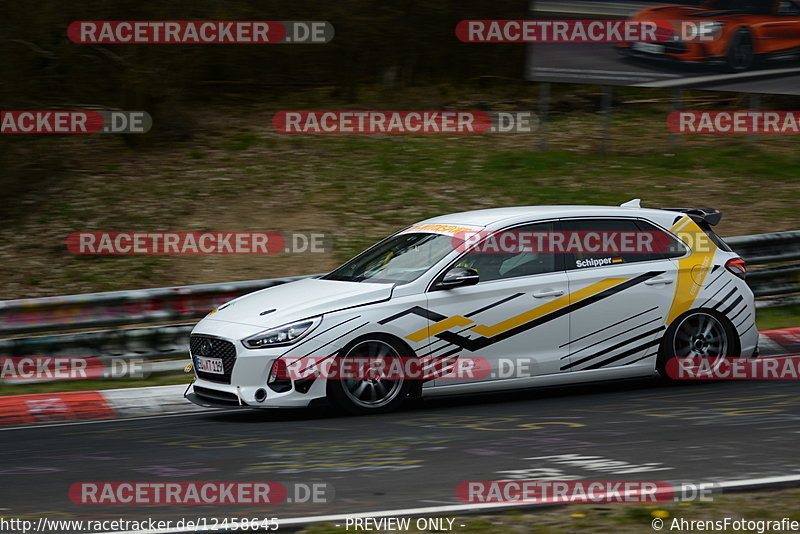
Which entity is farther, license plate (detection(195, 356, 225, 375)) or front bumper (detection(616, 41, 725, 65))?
front bumper (detection(616, 41, 725, 65))

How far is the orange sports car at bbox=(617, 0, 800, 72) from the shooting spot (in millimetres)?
18250

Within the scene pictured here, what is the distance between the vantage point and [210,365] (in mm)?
8969

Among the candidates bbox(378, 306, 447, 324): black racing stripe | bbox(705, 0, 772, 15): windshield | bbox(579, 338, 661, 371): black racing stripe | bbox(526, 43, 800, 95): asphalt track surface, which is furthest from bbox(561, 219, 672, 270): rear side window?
bbox(705, 0, 772, 15): windshield

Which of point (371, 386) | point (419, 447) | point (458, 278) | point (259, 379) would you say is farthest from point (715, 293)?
point (259, 379)

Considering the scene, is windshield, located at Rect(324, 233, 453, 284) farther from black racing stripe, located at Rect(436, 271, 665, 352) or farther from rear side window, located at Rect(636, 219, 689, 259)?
rear side window, located at Rect(636, 219, 689, 259)

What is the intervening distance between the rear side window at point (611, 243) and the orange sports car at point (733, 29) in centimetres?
944

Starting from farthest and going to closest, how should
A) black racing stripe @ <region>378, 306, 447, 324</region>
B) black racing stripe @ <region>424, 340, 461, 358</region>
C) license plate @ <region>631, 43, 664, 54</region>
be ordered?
license plate @ <region>631, 43, 664, 54</region>, black racing stripe @ <region>424, 340, 461, 358</region>, black racing stripe @ <region>378, 306, 447, 324</region>

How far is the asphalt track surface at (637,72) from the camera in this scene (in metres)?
18.2

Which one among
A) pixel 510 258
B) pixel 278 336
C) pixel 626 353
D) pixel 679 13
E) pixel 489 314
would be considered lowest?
pixel 626 353

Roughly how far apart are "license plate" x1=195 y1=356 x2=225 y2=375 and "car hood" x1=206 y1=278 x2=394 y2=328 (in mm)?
357

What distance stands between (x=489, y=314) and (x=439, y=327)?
446 mm

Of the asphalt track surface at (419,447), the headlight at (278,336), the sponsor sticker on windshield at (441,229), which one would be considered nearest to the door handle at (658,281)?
the asphalt track surface at (419,447)

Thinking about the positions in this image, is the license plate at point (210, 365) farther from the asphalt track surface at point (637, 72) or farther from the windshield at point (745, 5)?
the windshield at point (745, 5)

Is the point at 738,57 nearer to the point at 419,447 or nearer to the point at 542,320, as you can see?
the point at 542,320
